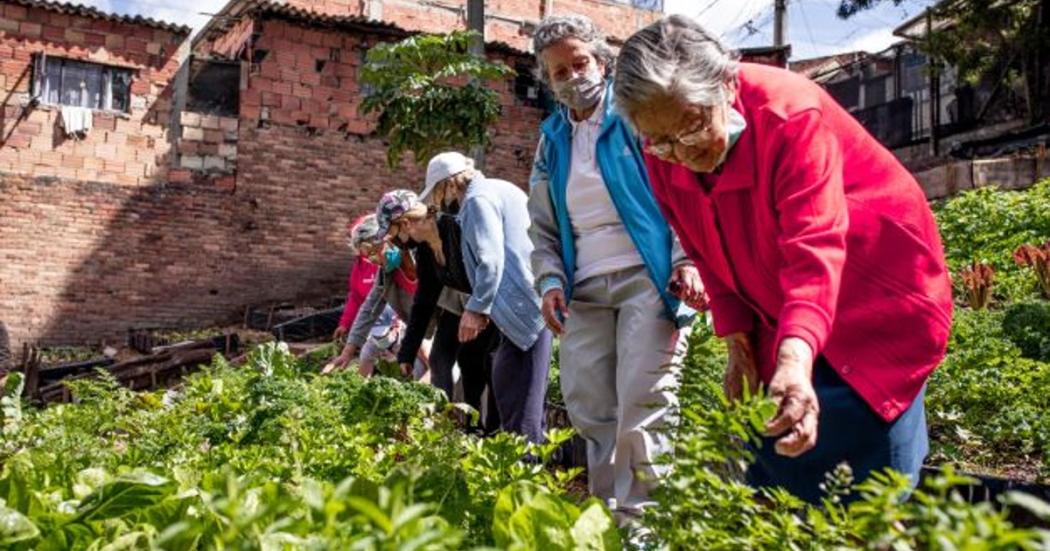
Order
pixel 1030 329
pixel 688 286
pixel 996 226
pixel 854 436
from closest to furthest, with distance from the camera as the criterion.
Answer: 1. pixel 854 436
2. pixel 688 286
3. pixel 1030 329
4. pixel 996 226

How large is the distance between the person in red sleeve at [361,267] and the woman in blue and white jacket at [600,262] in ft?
8.61

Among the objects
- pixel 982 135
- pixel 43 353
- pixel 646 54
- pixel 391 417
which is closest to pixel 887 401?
pixel 646 54

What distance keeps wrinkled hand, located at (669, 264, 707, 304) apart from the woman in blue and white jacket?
14 millimetres

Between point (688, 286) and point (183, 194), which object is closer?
point (688, 286)

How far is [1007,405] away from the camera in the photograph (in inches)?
215

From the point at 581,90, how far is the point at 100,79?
15352mm

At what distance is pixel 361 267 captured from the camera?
23.6 ft

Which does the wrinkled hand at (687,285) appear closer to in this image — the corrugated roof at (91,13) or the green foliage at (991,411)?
the green foliage at (991,411)

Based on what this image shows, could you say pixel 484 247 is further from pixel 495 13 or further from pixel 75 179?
pixel 495 13

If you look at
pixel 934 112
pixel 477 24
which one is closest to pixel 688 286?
pixel 477 24

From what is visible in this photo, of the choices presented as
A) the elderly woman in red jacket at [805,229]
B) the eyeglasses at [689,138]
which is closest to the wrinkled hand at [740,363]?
the elderly woman in red jacket at [805,229]

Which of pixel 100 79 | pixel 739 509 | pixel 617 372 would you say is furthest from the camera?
pixel 100 79

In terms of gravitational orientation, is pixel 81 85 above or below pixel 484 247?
above

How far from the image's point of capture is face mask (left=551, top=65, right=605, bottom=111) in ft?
11.5
